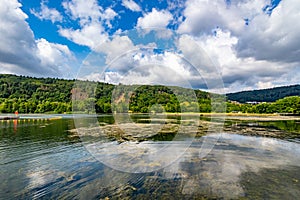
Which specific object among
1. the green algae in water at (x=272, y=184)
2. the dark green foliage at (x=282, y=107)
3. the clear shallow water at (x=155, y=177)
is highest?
the dark green foliage at (x=282, y=107)

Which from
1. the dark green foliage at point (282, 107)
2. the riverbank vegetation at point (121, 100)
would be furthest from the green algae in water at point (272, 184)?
the dark green foliage at point (282, 107)

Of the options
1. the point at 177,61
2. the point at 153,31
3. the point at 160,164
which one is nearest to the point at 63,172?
the point at 160,164

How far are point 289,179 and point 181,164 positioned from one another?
5494mm

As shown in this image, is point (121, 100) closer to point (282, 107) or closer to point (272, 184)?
point (272, 184)

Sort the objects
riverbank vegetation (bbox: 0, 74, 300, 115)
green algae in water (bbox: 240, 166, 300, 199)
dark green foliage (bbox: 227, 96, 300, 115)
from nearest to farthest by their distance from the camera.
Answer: green algae in water (bbox: 240, 166, 300, 199)
riverbank vegetation (bbox: 0, 74, 300, 115)
dark green foliage (bbox: 227, 96, 300, 115)

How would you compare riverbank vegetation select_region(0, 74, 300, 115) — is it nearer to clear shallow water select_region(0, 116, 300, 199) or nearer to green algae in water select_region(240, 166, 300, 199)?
clear shallow water select_region(0, 116, 300, 199)

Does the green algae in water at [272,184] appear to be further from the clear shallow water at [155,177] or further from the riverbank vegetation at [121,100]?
the riverbank vegetation at [121,100]

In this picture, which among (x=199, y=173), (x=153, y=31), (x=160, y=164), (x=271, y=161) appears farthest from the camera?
(x=153, y=31)

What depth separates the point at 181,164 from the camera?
39.8 feet

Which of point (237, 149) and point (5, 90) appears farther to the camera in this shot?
point (5, 90)

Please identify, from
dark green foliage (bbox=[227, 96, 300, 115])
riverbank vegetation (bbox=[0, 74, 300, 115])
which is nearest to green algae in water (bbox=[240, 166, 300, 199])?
riverbank vegetation (bbox=[0, 74, 300, 115])

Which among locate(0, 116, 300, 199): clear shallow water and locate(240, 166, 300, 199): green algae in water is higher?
locate(0, 116, 300, 199): clear shallow water

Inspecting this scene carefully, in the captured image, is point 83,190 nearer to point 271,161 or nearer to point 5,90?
point 271,161

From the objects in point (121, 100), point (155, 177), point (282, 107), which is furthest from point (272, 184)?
point (282, 107)
